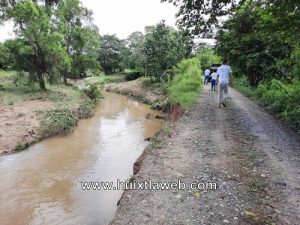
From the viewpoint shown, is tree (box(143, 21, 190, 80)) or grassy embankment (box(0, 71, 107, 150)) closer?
grassy embankment (box(0, 71, 107, 150))

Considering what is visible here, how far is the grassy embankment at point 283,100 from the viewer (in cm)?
942

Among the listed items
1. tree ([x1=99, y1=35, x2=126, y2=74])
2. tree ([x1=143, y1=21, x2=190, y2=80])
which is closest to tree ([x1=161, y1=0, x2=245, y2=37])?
tree ([x1=143, y1=21, x2=190, y2=80])

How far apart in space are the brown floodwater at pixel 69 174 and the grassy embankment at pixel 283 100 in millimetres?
5586

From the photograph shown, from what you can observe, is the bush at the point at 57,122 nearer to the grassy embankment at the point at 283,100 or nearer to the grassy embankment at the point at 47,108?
the grassy embankment at the point at 47,108

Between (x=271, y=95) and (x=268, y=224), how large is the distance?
34.3 feet

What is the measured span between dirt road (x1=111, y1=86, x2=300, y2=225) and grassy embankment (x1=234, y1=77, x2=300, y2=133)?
1.43 m

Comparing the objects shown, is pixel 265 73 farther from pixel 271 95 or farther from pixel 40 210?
pixel 40 210

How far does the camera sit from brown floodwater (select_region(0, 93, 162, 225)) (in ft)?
20.1

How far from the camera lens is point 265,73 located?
15.9 m

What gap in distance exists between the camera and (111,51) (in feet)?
156

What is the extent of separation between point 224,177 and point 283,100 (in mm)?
7877

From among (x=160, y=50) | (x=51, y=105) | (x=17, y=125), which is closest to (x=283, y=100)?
(x=17, y=125)

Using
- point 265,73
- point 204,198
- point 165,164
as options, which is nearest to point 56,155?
point 165,164

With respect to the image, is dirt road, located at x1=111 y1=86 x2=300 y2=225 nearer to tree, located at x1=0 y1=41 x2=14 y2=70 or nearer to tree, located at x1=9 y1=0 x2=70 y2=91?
tree, located at x1=9 y1=0 x2=70 y2=91
